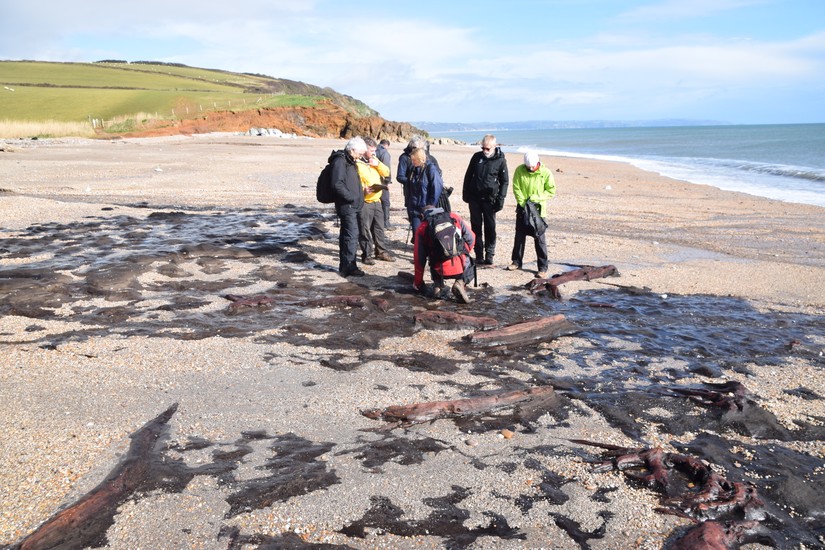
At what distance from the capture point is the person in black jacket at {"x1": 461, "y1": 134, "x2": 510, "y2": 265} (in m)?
9.74

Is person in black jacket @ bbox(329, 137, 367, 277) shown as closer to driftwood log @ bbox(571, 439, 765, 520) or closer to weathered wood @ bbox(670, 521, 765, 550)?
driftwood log @ bbox(571, 439, 765, 520)

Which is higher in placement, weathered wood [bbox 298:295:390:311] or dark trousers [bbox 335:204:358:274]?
dark trousers [bbox 335:204:358:274]

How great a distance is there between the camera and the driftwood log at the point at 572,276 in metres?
8.86

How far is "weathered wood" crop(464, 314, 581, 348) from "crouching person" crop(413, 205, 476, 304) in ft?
4.32

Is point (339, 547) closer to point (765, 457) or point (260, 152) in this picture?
point (765, 457)

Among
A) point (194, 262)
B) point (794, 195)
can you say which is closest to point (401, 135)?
point (794, 195)

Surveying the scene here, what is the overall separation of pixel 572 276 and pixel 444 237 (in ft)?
8.15

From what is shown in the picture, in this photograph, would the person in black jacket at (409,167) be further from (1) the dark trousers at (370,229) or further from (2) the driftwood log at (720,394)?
(2) the driftwood log at (720,394)

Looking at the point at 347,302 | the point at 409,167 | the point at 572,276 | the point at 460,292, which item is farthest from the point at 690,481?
the point at 409,167

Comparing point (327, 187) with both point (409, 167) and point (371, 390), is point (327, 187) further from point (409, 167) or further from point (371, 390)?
point (371, 390)

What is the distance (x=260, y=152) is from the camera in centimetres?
3491

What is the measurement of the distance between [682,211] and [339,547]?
1639 cm

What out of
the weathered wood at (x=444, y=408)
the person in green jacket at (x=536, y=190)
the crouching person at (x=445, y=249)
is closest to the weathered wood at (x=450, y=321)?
the crouching person at (x=445, y=249)

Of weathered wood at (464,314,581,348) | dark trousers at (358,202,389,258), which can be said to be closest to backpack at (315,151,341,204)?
dark trousers at (358,202,389,258)
